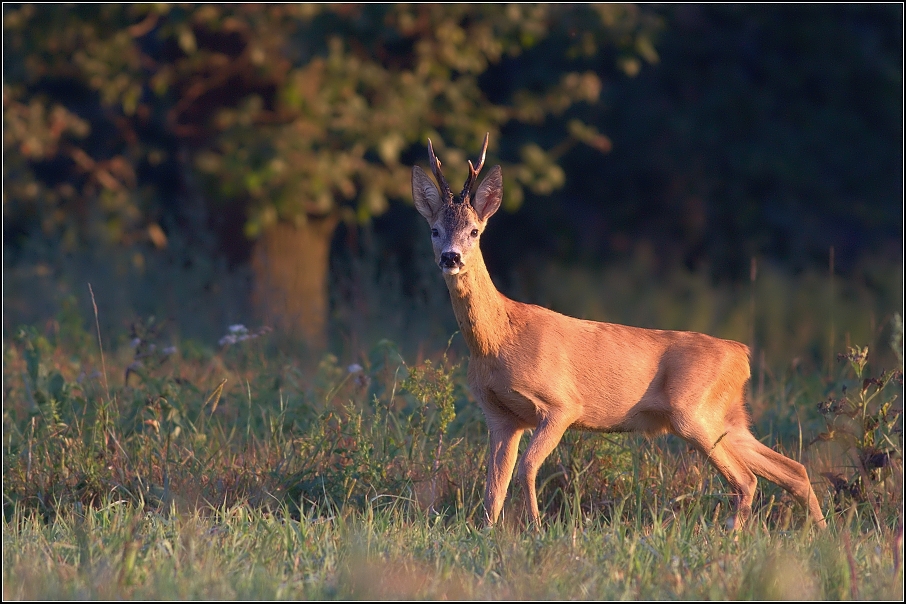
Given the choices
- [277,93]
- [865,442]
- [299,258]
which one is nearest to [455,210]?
[865,442]

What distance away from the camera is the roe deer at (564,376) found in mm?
5844

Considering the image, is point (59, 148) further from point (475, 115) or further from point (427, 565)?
point (427, 565)

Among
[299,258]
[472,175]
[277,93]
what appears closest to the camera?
[472,175]

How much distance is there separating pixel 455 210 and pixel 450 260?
0.39 metres

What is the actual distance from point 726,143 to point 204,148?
7.60m

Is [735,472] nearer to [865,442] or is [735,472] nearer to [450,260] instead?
[865,442]

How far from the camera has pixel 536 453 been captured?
5.77m

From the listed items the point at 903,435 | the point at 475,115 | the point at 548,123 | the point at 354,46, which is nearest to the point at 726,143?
the point at 548,123

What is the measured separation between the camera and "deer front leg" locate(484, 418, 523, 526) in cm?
577

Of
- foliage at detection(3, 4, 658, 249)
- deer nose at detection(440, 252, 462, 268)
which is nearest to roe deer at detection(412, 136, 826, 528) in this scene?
deer nose at detection(440, 252, 462, 268)

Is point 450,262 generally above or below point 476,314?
above

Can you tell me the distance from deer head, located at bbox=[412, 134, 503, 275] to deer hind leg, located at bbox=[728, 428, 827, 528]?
5.45 ft

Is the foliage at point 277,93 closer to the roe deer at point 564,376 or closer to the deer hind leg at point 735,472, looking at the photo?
the roe deer at point 564,376

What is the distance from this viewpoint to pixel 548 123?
Result: 16.8 meters
